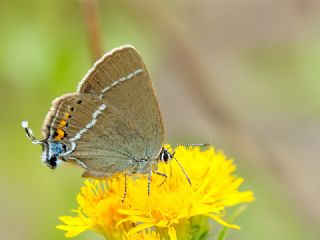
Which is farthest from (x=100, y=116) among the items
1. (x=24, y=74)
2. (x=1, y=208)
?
(x=1, y=208)

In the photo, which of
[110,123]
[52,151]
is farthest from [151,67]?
[52,151]

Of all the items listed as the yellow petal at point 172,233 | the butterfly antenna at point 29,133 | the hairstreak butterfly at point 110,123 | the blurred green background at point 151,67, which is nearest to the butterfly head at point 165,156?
the hairstreak butterfly at point 110,123

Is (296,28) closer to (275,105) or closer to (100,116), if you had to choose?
(275,105)

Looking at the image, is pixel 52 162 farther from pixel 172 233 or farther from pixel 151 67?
pixel 151 67

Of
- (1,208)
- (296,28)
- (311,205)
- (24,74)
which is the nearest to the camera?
(24,74)

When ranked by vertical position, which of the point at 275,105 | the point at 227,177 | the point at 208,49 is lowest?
the point at 227,177

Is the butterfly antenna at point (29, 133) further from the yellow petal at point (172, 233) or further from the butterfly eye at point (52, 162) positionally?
the yellow petal at point (172, 233)

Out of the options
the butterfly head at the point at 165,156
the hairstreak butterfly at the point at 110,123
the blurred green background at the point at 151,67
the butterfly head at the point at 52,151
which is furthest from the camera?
the blurred green background at the point at 151,67
